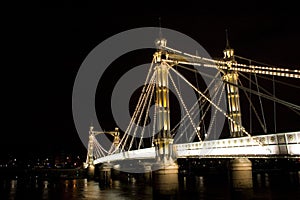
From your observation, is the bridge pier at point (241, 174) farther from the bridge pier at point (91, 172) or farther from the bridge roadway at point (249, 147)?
the bridge pier at point (91, 172)

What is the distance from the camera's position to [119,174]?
73438mm

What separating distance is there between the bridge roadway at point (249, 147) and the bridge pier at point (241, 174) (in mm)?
3426

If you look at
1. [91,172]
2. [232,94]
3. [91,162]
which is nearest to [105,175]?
[91,172]

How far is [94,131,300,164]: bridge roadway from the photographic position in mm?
16719

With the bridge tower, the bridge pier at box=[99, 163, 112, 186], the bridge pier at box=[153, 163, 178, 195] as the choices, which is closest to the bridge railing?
the bridge pier at box=[153, 163, 178, 195]

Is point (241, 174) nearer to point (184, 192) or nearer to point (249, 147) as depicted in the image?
point (249, 147)

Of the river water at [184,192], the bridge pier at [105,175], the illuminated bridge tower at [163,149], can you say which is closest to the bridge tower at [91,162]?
the bridge pier at [105,175]

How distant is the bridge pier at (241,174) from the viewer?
24.1 metres

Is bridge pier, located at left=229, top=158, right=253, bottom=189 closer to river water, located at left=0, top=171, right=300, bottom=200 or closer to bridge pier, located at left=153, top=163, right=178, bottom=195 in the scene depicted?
river water, located at left=0, top=171, right=300, bottom=200

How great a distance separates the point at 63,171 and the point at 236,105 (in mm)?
86650

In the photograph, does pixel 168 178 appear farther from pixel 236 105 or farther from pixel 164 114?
pixel 236 105

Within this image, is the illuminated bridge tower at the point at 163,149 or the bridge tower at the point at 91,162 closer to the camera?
the illuminated bridge tower at the point at 163,149

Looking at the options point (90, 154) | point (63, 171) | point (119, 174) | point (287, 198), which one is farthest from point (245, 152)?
point (63, 171)

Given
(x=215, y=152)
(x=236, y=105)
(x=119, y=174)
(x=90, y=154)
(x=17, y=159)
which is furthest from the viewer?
(x=17, y=159)
